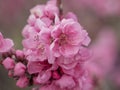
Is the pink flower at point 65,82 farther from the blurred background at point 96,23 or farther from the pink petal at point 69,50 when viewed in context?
the blurred background at point 96,23

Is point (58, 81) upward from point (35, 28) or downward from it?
downward

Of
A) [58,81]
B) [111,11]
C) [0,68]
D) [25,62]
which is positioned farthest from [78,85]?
[111,11]

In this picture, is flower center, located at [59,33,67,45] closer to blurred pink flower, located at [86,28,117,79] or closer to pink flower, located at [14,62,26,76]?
pink flower, located at [14,62,26,76]

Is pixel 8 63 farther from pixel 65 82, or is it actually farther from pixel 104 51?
pixel 104 51

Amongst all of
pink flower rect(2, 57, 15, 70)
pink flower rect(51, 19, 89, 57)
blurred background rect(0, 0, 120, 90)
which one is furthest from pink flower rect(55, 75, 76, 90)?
blurred background rect(0, 0, 120, 90)

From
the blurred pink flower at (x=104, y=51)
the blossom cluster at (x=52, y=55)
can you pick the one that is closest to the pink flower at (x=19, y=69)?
the blossom cluster at (x=52, y=55)

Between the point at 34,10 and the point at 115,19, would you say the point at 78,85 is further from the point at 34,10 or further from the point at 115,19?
the point at 115,19

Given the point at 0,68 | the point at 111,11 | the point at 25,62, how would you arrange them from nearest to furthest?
the point at 25,62 < the point at 0,68 < the point at 111,11
